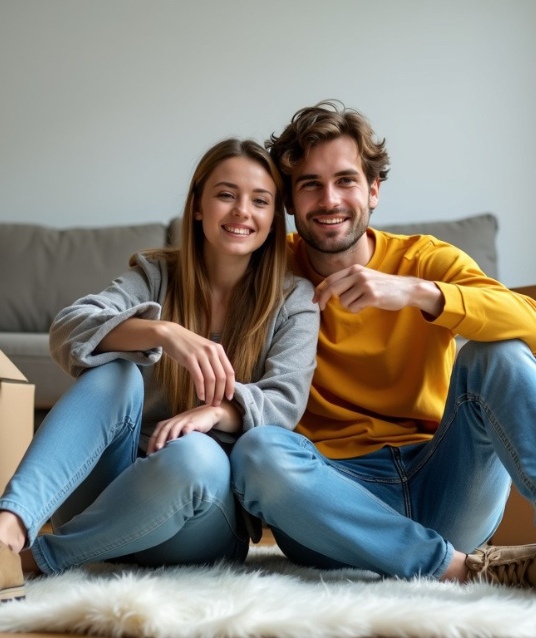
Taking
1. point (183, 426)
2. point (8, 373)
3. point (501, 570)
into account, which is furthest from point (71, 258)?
point (501, 570)

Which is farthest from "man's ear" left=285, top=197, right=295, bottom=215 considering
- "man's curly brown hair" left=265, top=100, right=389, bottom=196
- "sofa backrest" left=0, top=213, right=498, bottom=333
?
"sofa backrest" left=0, top=213, right=498, bottom=333

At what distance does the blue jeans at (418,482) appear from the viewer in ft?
4.72

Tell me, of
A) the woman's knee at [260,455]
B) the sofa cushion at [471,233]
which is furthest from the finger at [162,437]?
the sofa cushion at [471,233]

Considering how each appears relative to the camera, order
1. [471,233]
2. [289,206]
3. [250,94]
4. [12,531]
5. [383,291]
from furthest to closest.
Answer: [250,94], [471,233], [289,206], [383,291], [12,531]

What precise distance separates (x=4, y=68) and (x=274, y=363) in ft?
8.66

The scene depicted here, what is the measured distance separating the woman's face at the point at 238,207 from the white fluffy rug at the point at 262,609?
2.12 feet

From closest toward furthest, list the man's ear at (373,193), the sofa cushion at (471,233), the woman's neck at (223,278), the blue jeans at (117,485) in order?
the blue jeans at (117,485), the woman's neck at (223,278), the man's ear at (373,193), the sofa cushion at (471,233)

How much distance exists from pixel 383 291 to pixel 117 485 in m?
0.53

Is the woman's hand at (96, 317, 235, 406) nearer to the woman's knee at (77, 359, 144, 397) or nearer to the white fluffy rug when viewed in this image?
the woman's knee at (77, 359, 144, 397)

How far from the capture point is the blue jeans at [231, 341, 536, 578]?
144 centimetres

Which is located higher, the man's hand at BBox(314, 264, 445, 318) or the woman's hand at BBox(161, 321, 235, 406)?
the man's hand at BBox(314, 264, 445, 318)

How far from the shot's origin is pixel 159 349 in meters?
1.59

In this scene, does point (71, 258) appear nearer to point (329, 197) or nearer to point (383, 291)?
point (329, 197)

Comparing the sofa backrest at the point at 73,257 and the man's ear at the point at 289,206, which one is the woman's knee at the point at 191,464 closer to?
the man's ear at the point at 289,206
